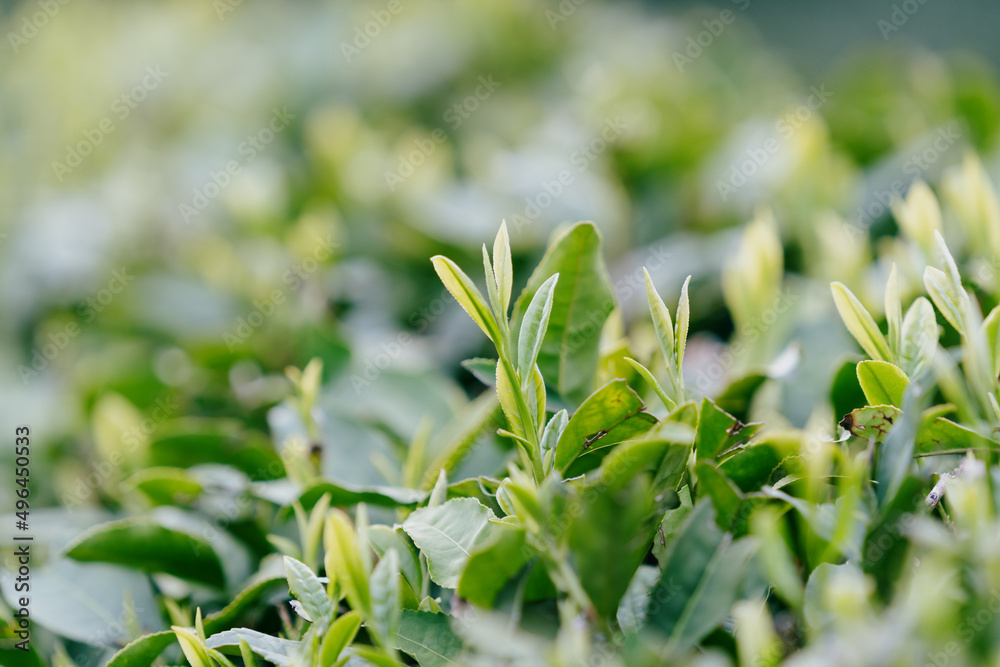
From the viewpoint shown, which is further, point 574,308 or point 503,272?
point 574,308

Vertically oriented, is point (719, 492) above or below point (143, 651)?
above

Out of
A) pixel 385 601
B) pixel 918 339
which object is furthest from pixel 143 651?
pixel 918 339

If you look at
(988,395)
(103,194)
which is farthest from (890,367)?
(103,194)

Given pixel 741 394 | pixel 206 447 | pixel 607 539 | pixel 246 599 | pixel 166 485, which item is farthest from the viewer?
pixel 206 447

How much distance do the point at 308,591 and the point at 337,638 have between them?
0.08 m

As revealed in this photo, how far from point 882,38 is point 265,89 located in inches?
158

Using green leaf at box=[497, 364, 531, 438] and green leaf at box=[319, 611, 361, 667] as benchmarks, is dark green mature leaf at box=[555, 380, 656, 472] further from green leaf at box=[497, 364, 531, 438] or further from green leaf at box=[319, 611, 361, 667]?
green leaf at box=[319, 611, 361, 667]

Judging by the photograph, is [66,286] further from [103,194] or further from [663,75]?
[663,75]

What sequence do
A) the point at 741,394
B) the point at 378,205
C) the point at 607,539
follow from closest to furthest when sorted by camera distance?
the point at 607,539 < the point at 741,394 < the point at 378,205

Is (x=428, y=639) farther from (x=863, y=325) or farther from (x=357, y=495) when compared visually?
(x=863, y=325)

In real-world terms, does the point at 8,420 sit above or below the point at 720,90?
below

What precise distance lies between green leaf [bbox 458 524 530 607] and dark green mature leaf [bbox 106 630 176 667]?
329 mm

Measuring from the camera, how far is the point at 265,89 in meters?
2.48

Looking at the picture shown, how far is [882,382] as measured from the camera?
2.38 ft
